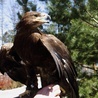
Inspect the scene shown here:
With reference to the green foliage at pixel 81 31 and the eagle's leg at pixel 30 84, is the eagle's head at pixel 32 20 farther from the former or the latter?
the green foliage at pixel 81 31

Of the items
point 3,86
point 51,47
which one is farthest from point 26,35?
point 3,86

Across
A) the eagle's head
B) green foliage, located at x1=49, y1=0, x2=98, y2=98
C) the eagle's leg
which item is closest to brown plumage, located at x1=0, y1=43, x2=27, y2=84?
the eagle's leg

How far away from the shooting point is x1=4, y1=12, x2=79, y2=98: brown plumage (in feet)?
4.13

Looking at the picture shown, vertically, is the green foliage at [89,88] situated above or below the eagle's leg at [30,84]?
below

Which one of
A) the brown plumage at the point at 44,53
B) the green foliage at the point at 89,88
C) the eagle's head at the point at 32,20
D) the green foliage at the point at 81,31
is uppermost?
the eagle's head at the point at 32,20

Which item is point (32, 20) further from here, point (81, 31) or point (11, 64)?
point (81, 31)

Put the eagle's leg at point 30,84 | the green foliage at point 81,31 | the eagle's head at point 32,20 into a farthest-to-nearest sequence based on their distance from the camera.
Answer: the green foliage at point 81,31 < the eagle's leg at point 30,84 < the eagle's head at point 32,20

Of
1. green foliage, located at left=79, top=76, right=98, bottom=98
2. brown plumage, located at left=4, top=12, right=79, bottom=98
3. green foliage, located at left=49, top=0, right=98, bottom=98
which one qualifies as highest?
brown plumage, located at left=4, top=12, right=79, bottom=98

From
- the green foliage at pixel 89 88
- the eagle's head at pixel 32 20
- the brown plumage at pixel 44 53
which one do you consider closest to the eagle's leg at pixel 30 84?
the brown plumage at pixel 44 53

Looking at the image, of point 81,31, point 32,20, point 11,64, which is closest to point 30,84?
point 11,64

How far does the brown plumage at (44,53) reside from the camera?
126 centimetres

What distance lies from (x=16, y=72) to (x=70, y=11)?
168 centimetres

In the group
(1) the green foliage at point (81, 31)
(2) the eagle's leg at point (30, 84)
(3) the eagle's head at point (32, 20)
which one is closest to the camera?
(3) the eagle's head at point (32, 20)

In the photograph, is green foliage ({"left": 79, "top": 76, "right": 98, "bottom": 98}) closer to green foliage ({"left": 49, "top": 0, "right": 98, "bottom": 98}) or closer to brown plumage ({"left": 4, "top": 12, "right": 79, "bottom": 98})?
green foliage ({"left": 49, "top": 0, "right": 98, "bottom": 98})
